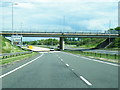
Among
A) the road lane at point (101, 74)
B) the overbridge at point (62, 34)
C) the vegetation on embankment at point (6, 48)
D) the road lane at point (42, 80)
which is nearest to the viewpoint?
the road lane at point (42, 80)

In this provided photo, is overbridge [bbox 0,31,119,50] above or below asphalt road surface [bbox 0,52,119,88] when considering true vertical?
above

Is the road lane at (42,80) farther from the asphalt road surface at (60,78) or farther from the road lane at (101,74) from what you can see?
the road lane at (101,74)

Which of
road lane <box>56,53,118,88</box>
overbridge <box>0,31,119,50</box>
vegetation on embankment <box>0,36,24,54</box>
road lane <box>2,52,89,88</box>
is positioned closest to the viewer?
road lane <box>2,52,89,88</box>

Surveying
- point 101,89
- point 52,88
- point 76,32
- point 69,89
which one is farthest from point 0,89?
point 76,32

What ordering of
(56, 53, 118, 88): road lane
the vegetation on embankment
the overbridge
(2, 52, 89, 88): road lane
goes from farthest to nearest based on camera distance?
the overbridge
the vegetation on embankment
(56, 53, 118, 88): road lane
(2, 52, 89, 88): road lane

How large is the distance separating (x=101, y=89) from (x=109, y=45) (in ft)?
261

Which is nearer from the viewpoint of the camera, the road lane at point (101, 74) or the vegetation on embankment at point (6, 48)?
the road lane at point (101, 74)

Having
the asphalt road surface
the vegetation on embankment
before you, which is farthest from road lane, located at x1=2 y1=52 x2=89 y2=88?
the vegetation on embankment

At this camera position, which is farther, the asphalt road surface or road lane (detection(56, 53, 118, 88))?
road lane (detection(56, 53, 118, 88))

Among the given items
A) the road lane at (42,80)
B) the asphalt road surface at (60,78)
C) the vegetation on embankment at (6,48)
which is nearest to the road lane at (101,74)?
the asphalt road surface at (60,78)

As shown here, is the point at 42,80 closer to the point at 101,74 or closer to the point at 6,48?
the point at 101,74

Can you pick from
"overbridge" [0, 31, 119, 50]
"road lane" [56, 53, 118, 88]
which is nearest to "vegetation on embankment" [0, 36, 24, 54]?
"overbridge" [0, 31, 119, 50]

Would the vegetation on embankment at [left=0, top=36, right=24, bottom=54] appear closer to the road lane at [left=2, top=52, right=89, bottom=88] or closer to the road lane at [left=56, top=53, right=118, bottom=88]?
the road lane at [left=56, top=53, right=118, bottom=88]

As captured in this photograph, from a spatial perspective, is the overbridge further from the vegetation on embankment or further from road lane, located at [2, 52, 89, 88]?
road lane, located at [2, 52, 89, 88]
